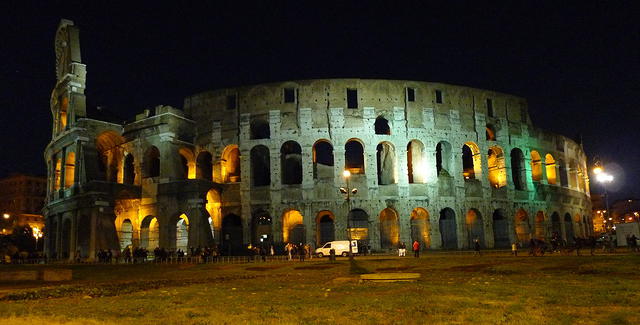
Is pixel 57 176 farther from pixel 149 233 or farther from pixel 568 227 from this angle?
pixel 568 227

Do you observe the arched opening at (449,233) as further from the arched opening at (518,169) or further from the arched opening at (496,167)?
the arched opening at (518,169)

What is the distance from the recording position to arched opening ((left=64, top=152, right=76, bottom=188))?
4542cm

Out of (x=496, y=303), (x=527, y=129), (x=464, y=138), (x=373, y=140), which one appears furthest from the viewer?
(x=527, y=129)

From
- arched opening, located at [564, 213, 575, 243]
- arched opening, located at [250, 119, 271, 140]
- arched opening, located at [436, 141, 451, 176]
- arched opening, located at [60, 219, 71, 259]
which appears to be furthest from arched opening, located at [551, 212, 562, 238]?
arched opening, located at [60, 219, 71, 259]

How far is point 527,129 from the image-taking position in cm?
4856

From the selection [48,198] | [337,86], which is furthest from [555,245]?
[48,198]

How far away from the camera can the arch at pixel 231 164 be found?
141 feet

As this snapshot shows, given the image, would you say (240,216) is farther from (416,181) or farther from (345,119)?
(416,181)

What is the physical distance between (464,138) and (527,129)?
→ 8.07 m

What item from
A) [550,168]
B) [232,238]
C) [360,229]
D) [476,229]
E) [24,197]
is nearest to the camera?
[360,229]

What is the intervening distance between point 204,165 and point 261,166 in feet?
15.7

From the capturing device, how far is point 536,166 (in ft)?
163

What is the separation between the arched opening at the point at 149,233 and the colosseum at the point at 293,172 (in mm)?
90

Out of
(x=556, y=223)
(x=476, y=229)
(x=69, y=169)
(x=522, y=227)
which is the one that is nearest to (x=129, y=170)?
(x=69, y=169)
